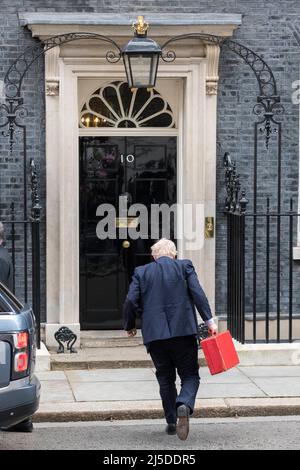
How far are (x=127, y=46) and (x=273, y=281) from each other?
3320 millimetres

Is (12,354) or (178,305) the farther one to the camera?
(178,305)

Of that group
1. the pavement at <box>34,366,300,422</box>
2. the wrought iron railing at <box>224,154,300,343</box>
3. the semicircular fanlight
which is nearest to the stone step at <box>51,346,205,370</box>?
the pavement at <box>34,366,300,422</box>

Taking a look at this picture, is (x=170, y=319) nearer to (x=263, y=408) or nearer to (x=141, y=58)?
(x=263, y=408)

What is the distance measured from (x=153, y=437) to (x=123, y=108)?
487cm

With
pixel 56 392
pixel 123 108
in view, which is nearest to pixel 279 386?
pixel 56 392

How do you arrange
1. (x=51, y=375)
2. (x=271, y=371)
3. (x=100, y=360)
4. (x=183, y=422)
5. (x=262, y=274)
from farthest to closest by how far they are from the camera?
(x=262, y=274), (x=100, y=360), (x=271, y=371), (x=51, y=375), (x=183, y=422)

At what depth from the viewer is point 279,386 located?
9789 mm

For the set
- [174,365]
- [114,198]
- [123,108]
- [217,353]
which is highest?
[123,108]

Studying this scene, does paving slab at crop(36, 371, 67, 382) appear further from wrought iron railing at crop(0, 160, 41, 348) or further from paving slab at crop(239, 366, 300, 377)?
paving slab at crop(239, 366, 300, 377)

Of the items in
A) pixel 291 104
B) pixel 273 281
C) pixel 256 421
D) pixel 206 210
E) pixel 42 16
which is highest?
pixel 42 16

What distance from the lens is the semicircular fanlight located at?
38.7 ft

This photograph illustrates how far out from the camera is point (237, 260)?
11125 mm
